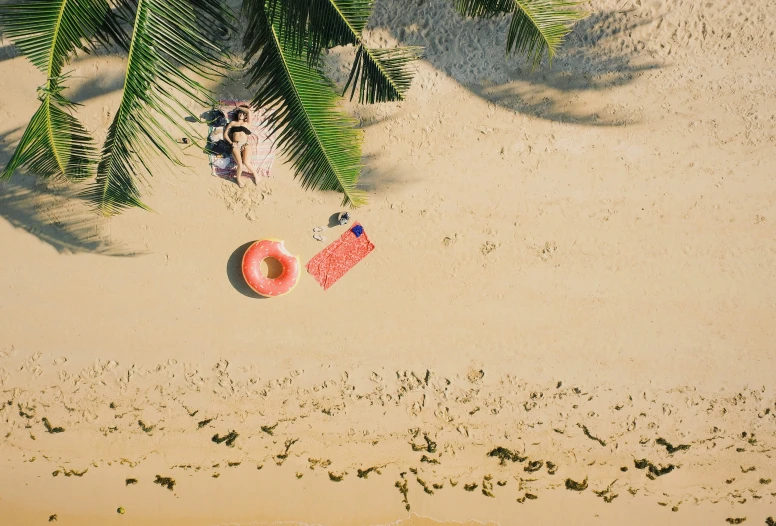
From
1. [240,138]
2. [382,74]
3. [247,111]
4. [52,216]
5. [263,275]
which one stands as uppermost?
[247,111]

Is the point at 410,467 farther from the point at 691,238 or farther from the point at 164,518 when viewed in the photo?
the point at 691,238

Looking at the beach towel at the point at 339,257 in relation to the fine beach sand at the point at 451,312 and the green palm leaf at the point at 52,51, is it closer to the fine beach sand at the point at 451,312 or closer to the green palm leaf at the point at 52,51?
the fine beach sand at the point at 451,312

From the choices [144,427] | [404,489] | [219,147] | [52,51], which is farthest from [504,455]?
[52,51]

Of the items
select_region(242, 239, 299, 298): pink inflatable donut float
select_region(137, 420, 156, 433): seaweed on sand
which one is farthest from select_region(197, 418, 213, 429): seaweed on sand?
select_region(242, 239, 299, 298): pink inflatable donut float

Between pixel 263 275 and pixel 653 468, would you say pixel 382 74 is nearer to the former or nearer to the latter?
pixel 263 275

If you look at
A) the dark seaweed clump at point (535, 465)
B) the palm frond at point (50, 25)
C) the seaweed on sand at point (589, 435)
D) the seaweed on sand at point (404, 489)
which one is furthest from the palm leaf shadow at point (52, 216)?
the seaweed on sand at point (589, 435)

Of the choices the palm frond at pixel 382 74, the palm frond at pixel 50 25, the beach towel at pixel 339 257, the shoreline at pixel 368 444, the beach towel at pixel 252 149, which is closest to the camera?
the palm frond at pixel 50 25

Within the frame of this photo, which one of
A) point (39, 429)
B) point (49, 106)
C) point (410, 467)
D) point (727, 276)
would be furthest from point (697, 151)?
point (39, 429)

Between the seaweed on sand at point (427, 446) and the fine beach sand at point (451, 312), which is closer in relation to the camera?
the fine beach sand at point (451, 312)
